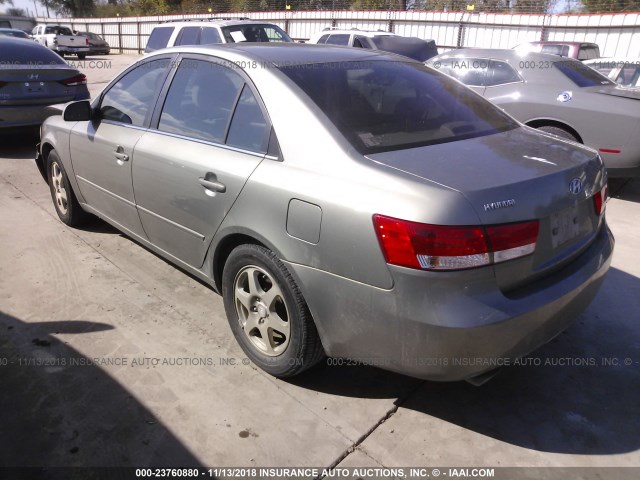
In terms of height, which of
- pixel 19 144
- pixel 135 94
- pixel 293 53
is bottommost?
pixel 19 144

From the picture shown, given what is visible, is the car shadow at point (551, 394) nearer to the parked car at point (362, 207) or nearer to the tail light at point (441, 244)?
the parked car at point (362, 207)

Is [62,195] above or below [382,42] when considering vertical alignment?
below

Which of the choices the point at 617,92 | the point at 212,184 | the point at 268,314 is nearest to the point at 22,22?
the point at 617,92

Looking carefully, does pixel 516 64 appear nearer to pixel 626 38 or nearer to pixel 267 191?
pixel 267 191

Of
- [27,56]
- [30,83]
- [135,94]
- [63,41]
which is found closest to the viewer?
[135,94]

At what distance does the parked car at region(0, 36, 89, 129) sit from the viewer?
7191 millimetres

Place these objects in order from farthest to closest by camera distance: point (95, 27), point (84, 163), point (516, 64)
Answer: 1. point (95, 27)
2. point (516, 64)
3. point (84, 163)

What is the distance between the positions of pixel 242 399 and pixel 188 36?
9.42m

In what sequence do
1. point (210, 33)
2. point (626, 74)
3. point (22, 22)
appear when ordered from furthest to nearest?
1. point (22, 22)
2. point (210, 33)
3. point (626, 74)

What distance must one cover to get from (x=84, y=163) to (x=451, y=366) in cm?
332

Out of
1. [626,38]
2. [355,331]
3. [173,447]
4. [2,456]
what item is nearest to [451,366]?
[355,331]

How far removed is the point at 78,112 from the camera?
3.91 m

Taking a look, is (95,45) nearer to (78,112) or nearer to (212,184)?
(78,112)

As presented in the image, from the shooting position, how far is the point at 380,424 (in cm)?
251
